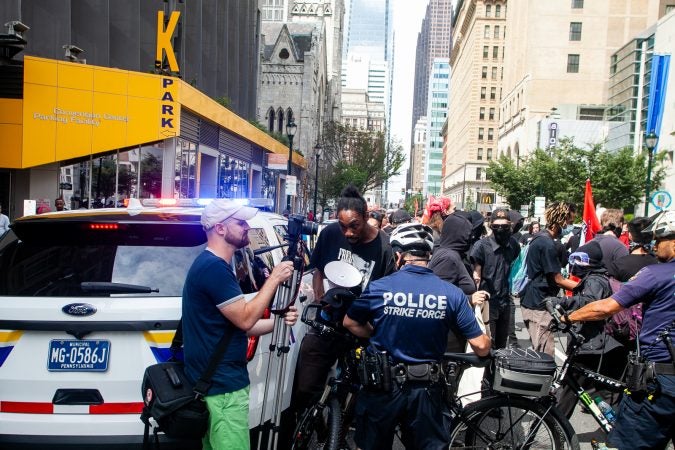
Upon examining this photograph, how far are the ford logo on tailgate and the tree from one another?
6558cm

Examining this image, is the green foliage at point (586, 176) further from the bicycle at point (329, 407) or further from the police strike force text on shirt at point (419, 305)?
the police strike force text on shirt at point (419, 305)

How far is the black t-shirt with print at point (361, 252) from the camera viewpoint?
5.52 meters

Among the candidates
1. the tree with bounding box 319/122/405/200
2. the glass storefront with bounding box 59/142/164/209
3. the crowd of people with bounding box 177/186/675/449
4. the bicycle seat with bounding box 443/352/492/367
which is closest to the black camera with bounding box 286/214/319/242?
the crowd of people with bounding box 177/186/675/449

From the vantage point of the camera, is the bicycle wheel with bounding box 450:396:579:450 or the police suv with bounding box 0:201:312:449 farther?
the bicycle wheel with bounding box 450:396:579:450

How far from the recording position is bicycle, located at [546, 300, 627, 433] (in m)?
4.76

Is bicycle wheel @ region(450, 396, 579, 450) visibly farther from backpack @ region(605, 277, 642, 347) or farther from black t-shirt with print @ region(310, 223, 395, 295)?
black t-shirt with print @ region(310, 223, 395, 295)

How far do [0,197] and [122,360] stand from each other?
54.8 ft

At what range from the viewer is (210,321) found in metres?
3.29

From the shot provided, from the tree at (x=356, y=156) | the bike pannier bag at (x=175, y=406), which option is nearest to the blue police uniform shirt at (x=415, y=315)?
the bike pannier bag at (x=175, y=406)

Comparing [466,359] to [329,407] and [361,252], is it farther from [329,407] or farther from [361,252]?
[361,252]

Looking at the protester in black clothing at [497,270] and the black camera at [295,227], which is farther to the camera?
the protester in black clothing at [497,270]

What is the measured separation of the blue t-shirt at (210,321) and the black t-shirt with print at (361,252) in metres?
2.23

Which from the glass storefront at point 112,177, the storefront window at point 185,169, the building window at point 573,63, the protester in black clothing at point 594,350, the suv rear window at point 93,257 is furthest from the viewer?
the building window at point 573,63

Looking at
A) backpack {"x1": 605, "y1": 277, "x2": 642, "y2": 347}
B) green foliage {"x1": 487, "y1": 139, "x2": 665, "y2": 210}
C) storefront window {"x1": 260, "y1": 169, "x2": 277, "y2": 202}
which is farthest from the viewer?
storefront window {"x1": 260, "y1": 169, "x2": 277, "y2": 202}
